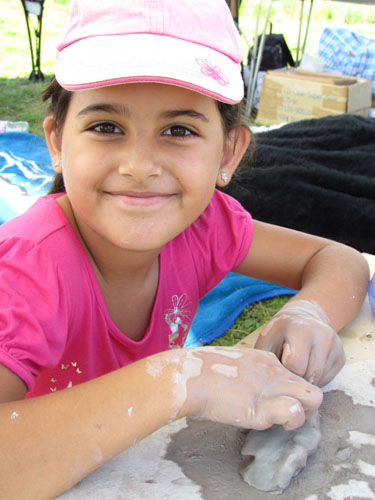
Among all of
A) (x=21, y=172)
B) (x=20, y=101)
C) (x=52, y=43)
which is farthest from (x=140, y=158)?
(x=52, y=43)

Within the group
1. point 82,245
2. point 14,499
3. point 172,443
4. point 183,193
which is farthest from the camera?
point 82,245

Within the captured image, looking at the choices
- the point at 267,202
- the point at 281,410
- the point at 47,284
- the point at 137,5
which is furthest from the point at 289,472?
the point at 267,202

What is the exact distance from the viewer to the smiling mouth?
46.9 inches

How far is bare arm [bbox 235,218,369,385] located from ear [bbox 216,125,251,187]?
0.26 m

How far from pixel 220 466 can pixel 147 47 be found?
775 millimetres

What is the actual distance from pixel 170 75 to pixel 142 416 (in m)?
0.62

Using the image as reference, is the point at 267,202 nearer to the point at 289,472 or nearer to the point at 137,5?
the point at 137,5

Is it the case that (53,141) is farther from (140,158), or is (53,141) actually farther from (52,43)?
(52,43)

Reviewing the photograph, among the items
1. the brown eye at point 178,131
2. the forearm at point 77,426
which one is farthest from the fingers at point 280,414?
the brown eye at point 178,131

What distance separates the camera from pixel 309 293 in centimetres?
143

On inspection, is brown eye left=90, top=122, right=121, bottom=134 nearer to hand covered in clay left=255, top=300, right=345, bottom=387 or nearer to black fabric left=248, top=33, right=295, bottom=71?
hand covered in clay left=255, top=300, right=345, bottom=387

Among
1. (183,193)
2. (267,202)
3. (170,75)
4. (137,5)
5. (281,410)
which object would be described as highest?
(137,5)

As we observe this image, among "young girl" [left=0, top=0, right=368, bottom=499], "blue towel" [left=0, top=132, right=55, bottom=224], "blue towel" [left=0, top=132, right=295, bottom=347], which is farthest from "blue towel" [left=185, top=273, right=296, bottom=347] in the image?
"blue towel" [left=0, top=132, right=55, bottom=224]

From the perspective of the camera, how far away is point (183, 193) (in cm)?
124
